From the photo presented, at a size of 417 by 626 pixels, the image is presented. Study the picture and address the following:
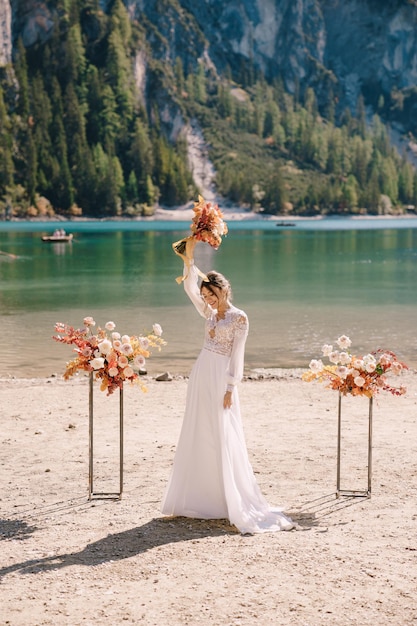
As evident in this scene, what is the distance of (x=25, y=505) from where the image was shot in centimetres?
1048

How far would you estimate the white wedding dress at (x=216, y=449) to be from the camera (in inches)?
378

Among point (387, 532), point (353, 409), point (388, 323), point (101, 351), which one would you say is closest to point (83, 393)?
point (353, 409)

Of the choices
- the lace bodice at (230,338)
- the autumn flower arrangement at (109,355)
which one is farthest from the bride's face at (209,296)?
the autumn flower arrangement at (109,355)

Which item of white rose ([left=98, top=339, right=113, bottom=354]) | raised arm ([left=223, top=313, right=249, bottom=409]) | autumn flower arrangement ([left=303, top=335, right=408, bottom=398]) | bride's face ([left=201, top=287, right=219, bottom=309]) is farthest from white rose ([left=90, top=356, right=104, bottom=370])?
autumn flower arrangement ([left=303, top=335, right=408, bottom=398])

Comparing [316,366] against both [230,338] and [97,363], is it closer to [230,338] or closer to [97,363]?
[230,338]

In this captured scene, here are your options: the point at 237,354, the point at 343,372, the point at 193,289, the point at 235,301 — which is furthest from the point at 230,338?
the point at 235,301

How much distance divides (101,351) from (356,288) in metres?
44.2

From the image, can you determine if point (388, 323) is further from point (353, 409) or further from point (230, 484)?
point (230, 484)

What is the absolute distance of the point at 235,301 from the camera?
150ft

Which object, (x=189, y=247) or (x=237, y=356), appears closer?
(x=237, y=356)

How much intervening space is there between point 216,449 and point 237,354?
1.04 meters

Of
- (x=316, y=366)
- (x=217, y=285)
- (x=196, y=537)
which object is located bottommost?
(x=196, y=537)

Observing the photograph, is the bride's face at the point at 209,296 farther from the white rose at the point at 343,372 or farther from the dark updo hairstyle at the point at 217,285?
the white rose at the point at 343,372

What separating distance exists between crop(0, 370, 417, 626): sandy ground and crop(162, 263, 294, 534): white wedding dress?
247mm
